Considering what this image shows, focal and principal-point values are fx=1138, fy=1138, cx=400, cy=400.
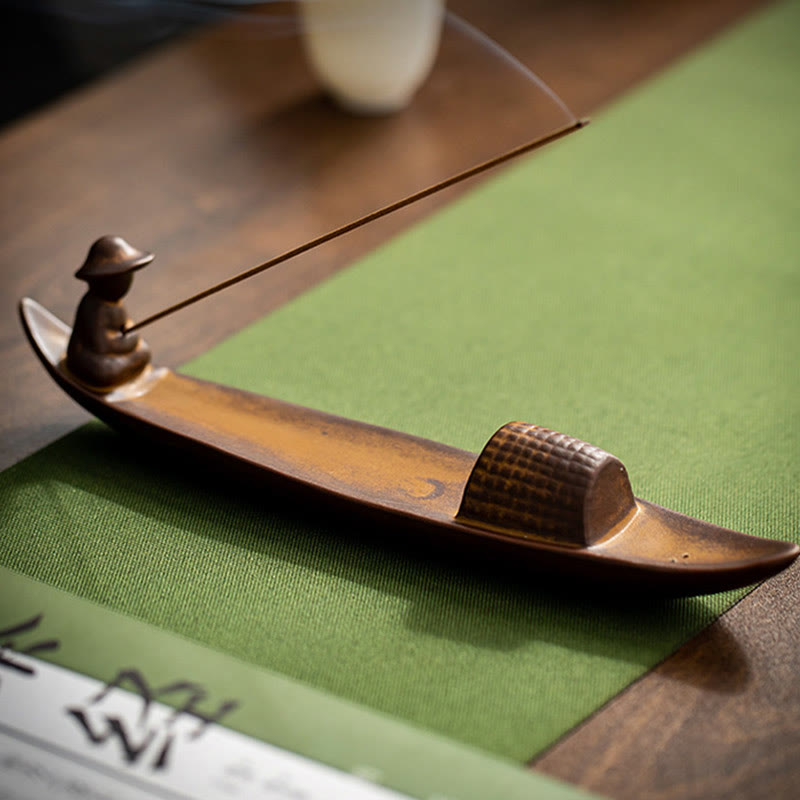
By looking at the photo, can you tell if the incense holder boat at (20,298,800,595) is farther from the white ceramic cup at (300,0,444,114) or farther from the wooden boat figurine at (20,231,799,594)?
the white ceramic cup at (300,0,444,114)

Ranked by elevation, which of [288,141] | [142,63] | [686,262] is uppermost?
[142,63]

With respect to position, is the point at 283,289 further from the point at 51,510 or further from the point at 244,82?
the point at 244,82

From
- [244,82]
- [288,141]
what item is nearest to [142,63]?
[244,82]

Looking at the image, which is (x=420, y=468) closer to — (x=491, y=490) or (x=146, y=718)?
(x=491, y=490)

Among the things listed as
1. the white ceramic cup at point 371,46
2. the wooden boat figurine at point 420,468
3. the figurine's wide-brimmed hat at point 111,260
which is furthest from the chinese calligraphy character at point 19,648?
the white ceramic cup at point 371,46

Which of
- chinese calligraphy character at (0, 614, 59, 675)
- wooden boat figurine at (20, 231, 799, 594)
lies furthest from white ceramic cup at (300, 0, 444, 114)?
chinese calligraphy character at (0, 614, 59, 675)

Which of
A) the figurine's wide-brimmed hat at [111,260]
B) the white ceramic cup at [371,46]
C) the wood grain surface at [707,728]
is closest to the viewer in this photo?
the wood grain surface at [707,728]

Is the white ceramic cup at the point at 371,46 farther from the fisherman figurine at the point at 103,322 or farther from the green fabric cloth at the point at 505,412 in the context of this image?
the fisherman figurine at the point at 103,322

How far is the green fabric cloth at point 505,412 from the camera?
91cm

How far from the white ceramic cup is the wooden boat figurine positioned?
0.94 m

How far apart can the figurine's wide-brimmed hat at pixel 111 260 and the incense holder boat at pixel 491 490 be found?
0.12 m

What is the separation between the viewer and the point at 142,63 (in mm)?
2324

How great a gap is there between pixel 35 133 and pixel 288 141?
48 centimetres

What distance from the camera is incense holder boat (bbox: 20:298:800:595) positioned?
0.88 metres
